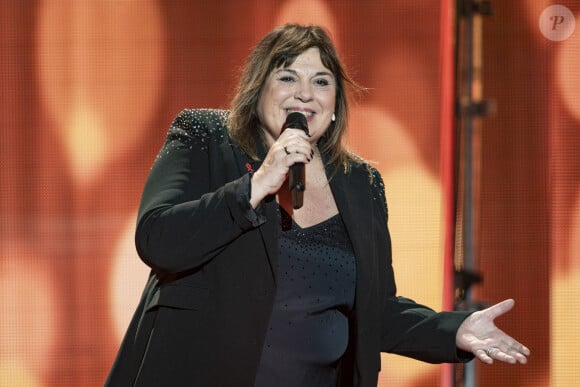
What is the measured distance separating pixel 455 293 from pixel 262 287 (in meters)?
1.18

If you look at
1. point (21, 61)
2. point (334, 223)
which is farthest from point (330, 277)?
point (21, 61)

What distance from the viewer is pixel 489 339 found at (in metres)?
1.66

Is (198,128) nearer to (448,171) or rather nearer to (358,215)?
(358,215)

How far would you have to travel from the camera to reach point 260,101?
1714mm

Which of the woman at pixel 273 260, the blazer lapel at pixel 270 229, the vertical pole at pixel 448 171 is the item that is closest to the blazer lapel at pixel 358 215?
the woman at pixel 273 260

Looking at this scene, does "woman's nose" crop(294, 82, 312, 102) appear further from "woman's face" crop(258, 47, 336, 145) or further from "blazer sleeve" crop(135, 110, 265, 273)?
"blazer sleeve" crop(135, 110, 265, 273)

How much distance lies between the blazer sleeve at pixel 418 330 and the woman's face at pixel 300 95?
24 cm

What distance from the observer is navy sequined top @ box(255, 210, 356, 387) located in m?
1.50

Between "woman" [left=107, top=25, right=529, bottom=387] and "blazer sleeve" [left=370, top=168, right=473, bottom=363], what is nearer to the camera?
"woman" [left=107, top=25, right=529, bottom=387]

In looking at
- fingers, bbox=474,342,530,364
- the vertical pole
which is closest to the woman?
fingers, bbox=474,342,530,364

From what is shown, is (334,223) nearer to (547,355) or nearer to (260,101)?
(260,101)

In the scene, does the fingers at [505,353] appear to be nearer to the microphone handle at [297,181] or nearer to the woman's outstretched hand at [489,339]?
the woman's outstretched hand at [489,339]

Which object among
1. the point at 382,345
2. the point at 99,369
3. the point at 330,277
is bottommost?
the point at 99,369

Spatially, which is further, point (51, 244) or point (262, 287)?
point (51, 244)
